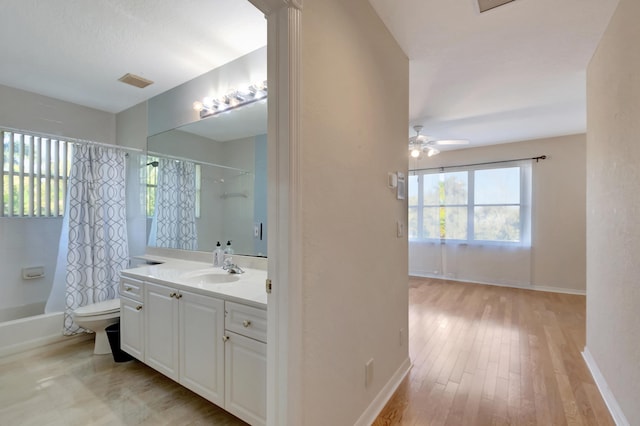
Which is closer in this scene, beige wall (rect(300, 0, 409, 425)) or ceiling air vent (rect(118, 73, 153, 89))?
beige wall (rect(300, 0, 409, 425))

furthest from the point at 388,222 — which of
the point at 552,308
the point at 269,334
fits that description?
the point at 552,308

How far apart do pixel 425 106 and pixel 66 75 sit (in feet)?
11.7

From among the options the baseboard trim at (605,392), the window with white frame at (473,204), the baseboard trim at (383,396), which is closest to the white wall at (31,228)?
the baseboard trim at (383,396)

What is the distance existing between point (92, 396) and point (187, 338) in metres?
0.88

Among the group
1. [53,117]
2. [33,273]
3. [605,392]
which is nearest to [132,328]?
[33,273]

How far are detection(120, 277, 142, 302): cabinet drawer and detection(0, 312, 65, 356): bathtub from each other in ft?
3.83

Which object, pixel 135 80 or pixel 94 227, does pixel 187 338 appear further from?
pixel 135 80

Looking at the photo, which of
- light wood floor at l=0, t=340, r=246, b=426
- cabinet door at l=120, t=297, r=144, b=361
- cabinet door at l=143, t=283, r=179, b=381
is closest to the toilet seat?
cabinet door at l=120, t=297, r=144, b=361

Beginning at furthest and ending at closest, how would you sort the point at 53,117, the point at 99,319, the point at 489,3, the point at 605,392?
1. the point at 53,117
2. the point at 99,319
3. the point at 605,392
4. the point at 489,3

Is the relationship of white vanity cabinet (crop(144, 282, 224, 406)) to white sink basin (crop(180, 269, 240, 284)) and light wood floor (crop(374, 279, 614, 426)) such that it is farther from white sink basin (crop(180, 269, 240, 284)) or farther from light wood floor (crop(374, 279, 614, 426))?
light wood floor (crop(374, 279, 614, 426))

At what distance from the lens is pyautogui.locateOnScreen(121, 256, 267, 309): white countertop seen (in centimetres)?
151

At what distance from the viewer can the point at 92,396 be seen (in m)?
1.89

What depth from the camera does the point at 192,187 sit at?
8.97 feet

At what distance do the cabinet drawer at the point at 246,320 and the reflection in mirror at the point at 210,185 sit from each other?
2.26 ft
